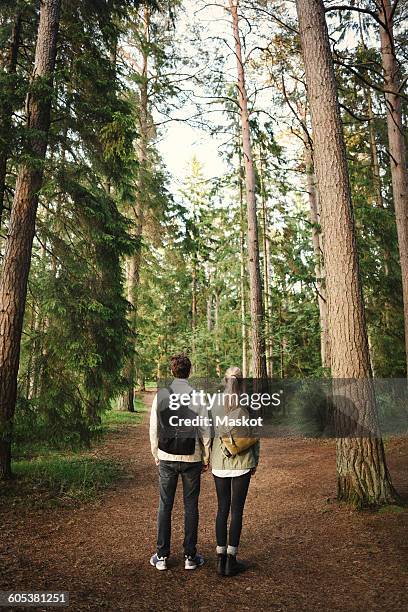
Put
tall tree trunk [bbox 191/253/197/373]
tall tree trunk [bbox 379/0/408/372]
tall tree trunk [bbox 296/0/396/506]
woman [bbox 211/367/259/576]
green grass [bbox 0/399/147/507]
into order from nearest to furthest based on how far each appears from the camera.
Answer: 1. woman [bbox 211/367/259/576]
2. tall tree trunk [bbox 296/0/396/506]
3. green grass [bbox 0/399/147/507]
4. tall tree trunk [bbox 379/0/408/372]
5. tall tree trunk [bbox 191/253/197/373]

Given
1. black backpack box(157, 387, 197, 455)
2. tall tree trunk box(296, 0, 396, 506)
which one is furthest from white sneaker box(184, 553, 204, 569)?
tall tree trunk box(296, 0, 396, 506)

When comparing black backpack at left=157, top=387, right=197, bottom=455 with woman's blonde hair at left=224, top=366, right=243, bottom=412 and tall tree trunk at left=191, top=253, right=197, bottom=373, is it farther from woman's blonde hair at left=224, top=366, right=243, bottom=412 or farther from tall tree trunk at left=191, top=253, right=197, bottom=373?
tall tree trunk at left=191, top=253, right=197, bottom=373

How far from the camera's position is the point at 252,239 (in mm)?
13961

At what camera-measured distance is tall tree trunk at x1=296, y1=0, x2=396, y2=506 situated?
557 cm

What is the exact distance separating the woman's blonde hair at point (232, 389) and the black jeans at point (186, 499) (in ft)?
Result: 2.14

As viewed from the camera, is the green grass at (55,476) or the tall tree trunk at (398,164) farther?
the tall tree trunk at (398,164)

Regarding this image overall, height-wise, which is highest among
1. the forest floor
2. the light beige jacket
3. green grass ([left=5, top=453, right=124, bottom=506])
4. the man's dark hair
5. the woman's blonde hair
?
the man's dark hair

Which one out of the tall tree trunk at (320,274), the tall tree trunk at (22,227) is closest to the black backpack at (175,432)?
the tall tree trunk at (22,227)

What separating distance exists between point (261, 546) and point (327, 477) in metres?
3.12

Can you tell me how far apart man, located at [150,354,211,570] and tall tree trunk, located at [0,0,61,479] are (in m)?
3.24

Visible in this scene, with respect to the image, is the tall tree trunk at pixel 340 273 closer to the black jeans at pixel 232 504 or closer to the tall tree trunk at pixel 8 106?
the black jeans at pixel 232 504

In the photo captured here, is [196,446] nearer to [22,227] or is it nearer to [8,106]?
[22,227]

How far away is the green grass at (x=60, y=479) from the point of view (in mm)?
6363

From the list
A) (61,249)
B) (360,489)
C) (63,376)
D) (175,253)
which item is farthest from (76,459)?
(175,253)
